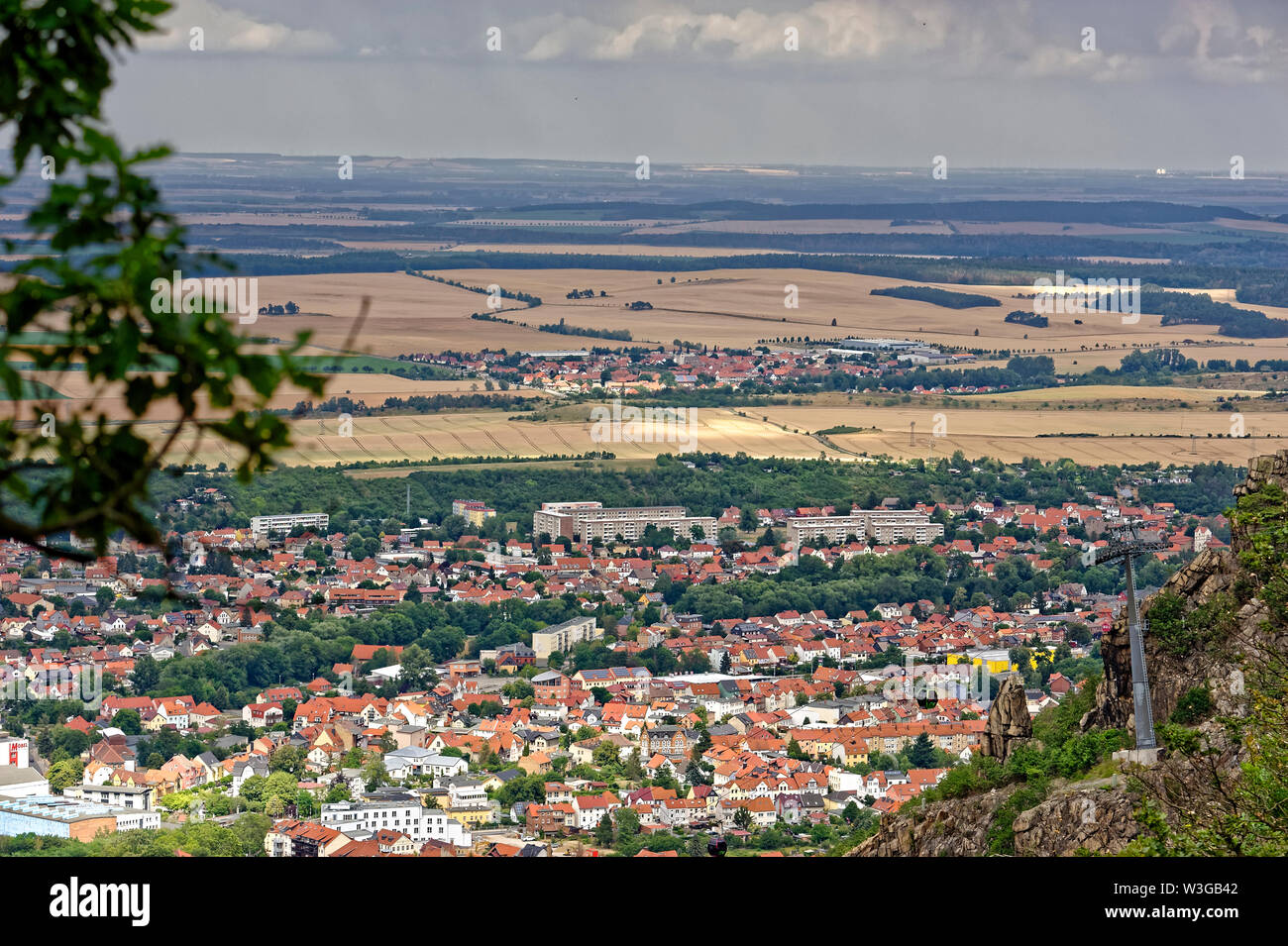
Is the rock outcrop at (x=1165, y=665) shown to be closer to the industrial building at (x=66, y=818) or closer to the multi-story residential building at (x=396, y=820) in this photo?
the multi-story residential building at (x=396, y=820)

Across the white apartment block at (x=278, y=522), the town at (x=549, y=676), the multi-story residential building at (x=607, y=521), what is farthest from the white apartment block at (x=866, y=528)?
the white apartment block at (x=278, y=522)

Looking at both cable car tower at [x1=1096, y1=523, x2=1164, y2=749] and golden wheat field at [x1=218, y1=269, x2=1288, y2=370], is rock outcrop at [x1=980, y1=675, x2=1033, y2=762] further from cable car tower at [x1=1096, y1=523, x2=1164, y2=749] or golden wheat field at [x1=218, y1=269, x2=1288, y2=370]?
golden wheat field at [x1=218, y1=269, x2=1288, y2=370]

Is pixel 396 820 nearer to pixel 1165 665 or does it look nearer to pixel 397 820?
pixel 397 820

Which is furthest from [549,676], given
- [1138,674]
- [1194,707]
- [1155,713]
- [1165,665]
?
[1138,674]
